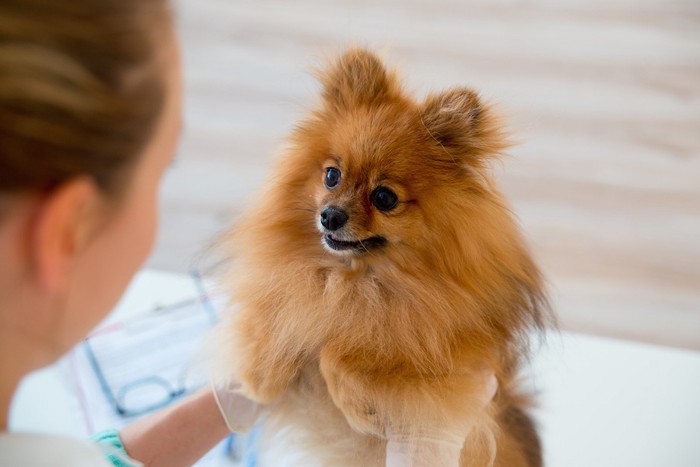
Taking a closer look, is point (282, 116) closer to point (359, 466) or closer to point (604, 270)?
point (604, 270)

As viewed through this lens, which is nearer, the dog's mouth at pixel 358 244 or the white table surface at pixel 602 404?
the dog's mouth at pixel 358 244

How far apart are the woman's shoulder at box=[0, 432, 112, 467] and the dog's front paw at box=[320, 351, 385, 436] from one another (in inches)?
13.4

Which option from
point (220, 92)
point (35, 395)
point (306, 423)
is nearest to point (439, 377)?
point (306, 423)

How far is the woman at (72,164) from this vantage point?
53cm

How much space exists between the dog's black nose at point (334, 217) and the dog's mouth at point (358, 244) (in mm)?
25

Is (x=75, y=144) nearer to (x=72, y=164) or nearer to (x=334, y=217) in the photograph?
(x=72, y=164)

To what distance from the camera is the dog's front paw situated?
0.92 metres

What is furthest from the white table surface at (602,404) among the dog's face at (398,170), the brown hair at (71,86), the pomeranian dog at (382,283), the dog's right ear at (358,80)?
the brown hair at (71,86)

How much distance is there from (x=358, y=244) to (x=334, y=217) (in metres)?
0.05

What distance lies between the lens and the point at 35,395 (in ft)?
4.81

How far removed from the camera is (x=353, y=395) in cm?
92

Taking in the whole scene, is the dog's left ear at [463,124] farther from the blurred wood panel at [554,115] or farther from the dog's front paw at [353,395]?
the blurred wood panel at [554,115]

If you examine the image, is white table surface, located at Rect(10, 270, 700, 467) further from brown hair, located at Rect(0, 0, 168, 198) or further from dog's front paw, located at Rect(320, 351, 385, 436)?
brown hair, located at Rect(0, 0, 168, 198)

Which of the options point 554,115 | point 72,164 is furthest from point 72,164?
point 554,115
